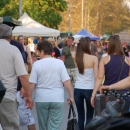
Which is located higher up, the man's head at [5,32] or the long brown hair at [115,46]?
the man's head at [5,32]

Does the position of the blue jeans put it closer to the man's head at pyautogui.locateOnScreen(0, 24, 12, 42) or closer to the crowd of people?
the crowd of people

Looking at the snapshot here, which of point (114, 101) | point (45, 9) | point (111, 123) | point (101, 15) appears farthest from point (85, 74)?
point (101, 15)

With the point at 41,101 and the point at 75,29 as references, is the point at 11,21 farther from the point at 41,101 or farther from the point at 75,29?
the point at 75,29

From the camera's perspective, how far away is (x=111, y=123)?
2.61 m

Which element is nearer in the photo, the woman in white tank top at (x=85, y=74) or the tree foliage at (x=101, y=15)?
the woman in white tank top at (x=85, y=74)

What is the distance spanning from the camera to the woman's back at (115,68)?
756 cm

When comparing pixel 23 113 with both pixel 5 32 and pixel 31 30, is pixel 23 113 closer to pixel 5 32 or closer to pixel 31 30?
pixel 5 32

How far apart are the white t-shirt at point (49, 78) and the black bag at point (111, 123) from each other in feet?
15.1

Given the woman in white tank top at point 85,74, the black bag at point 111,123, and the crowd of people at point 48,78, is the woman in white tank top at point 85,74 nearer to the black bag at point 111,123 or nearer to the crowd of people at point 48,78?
the crowd of people at point 48,78

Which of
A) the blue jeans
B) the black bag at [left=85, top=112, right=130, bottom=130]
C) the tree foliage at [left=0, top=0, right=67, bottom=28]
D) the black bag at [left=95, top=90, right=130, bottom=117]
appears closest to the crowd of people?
the blue jeans

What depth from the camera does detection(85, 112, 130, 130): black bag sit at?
259 centimetres

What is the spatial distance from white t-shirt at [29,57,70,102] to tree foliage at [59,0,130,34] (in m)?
76.3

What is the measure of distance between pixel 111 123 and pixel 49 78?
4.77m

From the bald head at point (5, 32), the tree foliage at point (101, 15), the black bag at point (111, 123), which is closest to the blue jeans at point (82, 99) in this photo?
the bald head at point (5, 32)
